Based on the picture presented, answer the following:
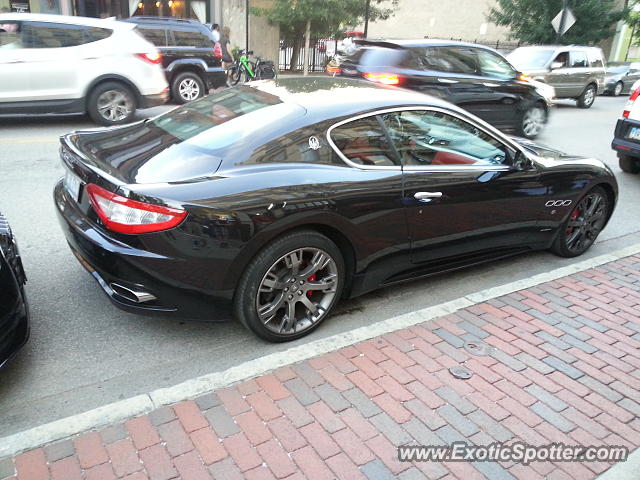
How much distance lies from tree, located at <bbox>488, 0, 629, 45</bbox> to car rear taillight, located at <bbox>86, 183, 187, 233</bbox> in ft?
89.5

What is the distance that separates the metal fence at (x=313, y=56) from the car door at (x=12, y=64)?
16926mm

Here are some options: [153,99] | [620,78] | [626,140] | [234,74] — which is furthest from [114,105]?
[620,78]

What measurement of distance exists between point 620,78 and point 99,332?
24906 millimetres

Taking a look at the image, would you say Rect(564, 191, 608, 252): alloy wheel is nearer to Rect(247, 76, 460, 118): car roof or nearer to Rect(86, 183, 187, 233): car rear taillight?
Rect(247, 76, 460, 118): car roof

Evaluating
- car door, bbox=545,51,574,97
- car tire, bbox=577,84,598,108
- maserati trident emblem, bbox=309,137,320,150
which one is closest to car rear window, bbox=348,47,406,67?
maserati trident emblem, bbox=309,137,320,150

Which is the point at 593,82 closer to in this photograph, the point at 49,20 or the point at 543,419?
the point at 49,20

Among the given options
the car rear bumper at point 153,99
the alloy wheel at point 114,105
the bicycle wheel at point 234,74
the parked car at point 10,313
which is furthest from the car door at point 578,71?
the parked car at point 10,313

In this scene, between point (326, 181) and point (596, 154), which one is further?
point (596, 154)

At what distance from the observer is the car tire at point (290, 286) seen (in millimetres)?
3156

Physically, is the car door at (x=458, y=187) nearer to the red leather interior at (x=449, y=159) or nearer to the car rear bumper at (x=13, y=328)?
the red leather interior at (x=449, y=159)

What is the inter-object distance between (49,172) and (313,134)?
464 centimetres

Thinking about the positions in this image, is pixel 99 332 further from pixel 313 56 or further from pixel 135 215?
pixel 313 56

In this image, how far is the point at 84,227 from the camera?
3162 mm

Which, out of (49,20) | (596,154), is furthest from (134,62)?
(596,154)
